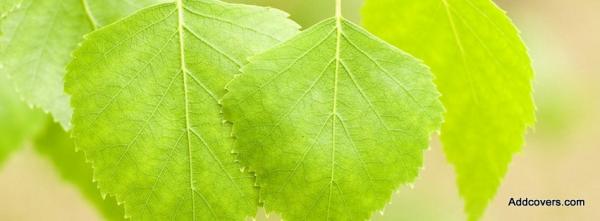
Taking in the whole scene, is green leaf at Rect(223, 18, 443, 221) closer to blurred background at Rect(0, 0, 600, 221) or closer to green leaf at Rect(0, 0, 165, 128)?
green leaf at Rect(0, 0, 165, 128)

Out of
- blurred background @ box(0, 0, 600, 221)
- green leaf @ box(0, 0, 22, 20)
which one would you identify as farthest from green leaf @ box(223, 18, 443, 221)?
blurred background @ box(0, 0, 600, 221)

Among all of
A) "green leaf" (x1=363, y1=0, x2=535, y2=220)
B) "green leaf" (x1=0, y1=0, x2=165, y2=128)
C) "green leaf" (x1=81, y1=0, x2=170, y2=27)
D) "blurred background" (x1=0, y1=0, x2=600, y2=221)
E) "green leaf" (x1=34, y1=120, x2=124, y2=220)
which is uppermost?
"blurred background" (x1=0, y1=0, x2=600, y2=221)

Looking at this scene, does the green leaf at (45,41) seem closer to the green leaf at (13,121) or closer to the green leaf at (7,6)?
the green leaf at (7,6)

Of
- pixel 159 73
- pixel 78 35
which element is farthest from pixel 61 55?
pixel 159 73

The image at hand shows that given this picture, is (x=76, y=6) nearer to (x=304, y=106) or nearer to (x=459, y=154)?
(x=304, y=106)

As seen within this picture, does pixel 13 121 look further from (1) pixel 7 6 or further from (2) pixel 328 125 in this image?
(2) pixel 328 125

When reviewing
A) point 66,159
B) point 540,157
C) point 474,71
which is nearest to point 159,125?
point 474,71

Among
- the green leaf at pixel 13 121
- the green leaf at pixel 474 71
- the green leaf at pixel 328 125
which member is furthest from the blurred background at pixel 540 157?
the green leaf at pixel 328 125
